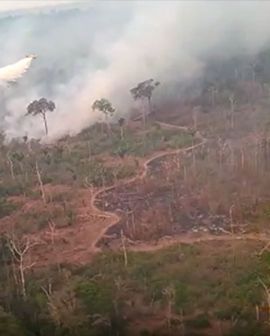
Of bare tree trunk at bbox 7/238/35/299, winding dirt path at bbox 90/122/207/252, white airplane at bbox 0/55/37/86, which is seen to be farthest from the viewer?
winding dirt path at bbox 90/122/207/252

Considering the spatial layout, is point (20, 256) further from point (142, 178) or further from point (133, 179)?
point (133, 179)

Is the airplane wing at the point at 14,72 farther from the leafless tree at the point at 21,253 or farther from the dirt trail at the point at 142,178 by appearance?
the dirt trail at the point at 142,178

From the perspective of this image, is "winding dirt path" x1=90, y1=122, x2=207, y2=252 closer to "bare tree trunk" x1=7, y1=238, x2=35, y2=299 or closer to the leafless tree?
the leafless tree

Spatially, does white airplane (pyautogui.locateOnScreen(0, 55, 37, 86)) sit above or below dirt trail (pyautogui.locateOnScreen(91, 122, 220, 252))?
above

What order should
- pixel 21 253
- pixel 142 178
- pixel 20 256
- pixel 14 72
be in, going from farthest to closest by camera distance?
pixel 142 178
pixel 20 256
pixel 21 253
pixel 14 72

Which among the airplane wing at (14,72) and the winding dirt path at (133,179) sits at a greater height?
the airplane wing at (14,72)

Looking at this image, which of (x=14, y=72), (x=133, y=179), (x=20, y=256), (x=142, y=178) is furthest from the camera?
(x=133, y=179)

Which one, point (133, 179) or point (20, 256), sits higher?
point (20, 256)

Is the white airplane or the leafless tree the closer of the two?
the white airplane

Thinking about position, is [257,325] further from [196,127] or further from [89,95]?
[89,95]

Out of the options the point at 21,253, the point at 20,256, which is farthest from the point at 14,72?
the point at 20,256

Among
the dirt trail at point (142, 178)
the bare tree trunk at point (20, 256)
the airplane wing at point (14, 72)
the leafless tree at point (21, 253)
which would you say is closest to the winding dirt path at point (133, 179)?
the dirt trail at point (142, 178)

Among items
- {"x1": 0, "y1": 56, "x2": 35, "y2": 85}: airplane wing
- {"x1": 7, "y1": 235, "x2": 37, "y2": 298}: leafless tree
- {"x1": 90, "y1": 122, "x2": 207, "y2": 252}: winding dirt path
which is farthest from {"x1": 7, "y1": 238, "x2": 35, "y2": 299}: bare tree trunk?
{"x1": 0, "y1": 56, "x2": 35, "y2": 85}: airplane wing
